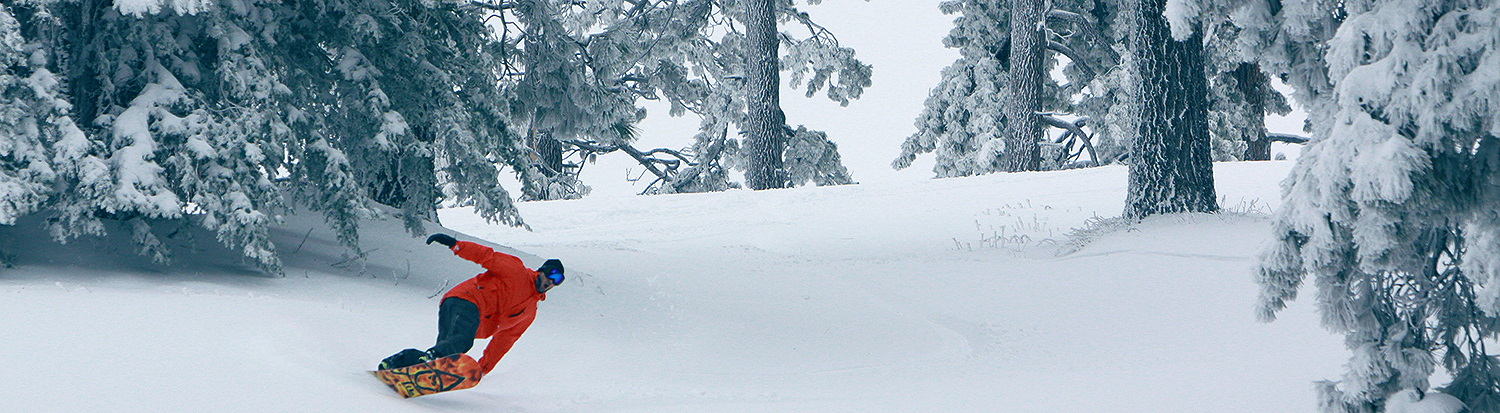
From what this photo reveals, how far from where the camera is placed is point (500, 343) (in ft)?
21.8

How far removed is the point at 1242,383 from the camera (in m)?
7.63

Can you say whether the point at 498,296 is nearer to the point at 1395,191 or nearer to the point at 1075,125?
the point at 1395,191

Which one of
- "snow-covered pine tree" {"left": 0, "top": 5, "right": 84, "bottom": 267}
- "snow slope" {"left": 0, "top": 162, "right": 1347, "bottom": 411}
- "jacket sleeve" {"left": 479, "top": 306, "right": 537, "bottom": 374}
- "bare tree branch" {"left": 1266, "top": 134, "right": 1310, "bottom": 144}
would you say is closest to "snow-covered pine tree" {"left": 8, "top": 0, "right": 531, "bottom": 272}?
"snow-covered pine tree" {"left": 0, "top": 5, "right": 84, "bottom": 267}

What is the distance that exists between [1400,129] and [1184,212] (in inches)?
310

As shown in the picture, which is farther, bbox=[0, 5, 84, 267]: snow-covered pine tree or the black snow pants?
bbox=[0, 5, 84, 267]: snow-covered pine tree

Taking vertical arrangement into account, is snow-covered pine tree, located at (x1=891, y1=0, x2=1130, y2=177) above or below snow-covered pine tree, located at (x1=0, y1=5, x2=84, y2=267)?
above

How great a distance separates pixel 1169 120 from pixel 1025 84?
8.99 meters

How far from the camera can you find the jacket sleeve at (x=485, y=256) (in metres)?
6.50

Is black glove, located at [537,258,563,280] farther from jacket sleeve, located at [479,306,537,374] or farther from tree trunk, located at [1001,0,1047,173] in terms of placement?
tree trunk, located at [1001,0,1047,173]

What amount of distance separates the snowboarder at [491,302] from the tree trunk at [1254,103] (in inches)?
716

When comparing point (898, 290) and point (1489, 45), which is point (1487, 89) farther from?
point (898, 290)

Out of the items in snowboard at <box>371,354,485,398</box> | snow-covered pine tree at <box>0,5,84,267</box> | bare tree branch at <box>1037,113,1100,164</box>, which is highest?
bare tree branch at <box>1037,113,1100,164</box>

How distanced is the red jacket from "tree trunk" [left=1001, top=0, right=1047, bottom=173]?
15.9m

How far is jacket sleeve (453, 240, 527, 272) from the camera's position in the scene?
21.3 feet
